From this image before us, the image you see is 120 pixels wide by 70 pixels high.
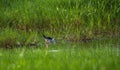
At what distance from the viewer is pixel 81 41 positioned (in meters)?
11.4

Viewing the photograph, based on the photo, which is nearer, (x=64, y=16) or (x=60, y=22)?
(x=60, y=22)

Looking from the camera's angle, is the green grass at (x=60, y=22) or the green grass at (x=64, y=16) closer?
the green grass at (x=60, y=22)

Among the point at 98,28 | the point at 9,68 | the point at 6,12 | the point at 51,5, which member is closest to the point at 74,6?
the point at 51,5

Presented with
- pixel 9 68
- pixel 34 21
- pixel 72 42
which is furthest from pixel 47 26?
pixel 9 68

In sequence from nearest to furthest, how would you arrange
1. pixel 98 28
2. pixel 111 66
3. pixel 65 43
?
pixel 111 66 → pixel 65 43 → pixel 98 28

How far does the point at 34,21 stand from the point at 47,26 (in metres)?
0.60

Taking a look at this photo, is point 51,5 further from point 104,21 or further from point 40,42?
point 40,42

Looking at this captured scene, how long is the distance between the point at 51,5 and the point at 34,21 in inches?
45.9

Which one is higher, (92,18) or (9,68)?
(92,18)

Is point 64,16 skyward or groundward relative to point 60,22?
skyward

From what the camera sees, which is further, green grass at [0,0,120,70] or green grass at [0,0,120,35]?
green grass at [0,0,120,35]

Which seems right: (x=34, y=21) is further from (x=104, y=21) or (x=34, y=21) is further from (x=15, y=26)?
(x=104, y=21)

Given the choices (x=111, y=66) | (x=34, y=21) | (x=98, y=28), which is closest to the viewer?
(x=111, y=66)

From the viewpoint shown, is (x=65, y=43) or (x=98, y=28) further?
(x=98, y=28)
